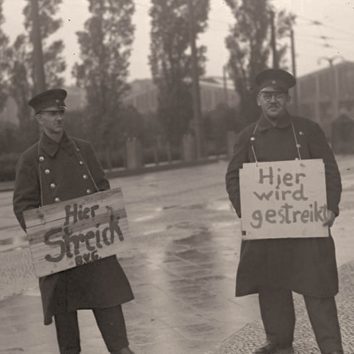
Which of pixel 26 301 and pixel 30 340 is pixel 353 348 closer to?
pixel 30 340

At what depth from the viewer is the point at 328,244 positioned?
4.69m

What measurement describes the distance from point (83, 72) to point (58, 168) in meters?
36.0

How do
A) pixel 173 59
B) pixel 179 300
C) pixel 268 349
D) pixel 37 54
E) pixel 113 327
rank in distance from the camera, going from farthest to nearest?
pixel 173 59
pixel 37 54
pixel 179 300
pixel 268 349
pixel 113 327

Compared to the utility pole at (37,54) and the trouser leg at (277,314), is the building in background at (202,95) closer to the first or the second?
the utility pole at (37,54)

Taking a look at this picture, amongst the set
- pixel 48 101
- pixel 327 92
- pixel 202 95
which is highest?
pixel 202 95

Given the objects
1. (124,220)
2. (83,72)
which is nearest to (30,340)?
(124,220)

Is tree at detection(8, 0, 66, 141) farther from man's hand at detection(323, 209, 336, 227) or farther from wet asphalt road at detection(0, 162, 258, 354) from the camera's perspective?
man's hand at detection(323, 209, 336, 227)

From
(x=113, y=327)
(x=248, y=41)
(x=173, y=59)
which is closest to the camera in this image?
(x=113, y=327)

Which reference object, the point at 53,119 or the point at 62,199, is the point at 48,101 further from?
the point at 62,199

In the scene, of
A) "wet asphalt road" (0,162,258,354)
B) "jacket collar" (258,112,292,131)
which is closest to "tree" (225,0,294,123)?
"wet asphalt road" (0,162,258,354)

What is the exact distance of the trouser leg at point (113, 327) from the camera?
15.4 feet

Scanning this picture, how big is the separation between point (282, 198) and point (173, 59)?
132ft

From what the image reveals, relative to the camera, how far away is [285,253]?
185 inches

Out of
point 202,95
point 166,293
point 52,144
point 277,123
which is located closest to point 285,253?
point 277,123
